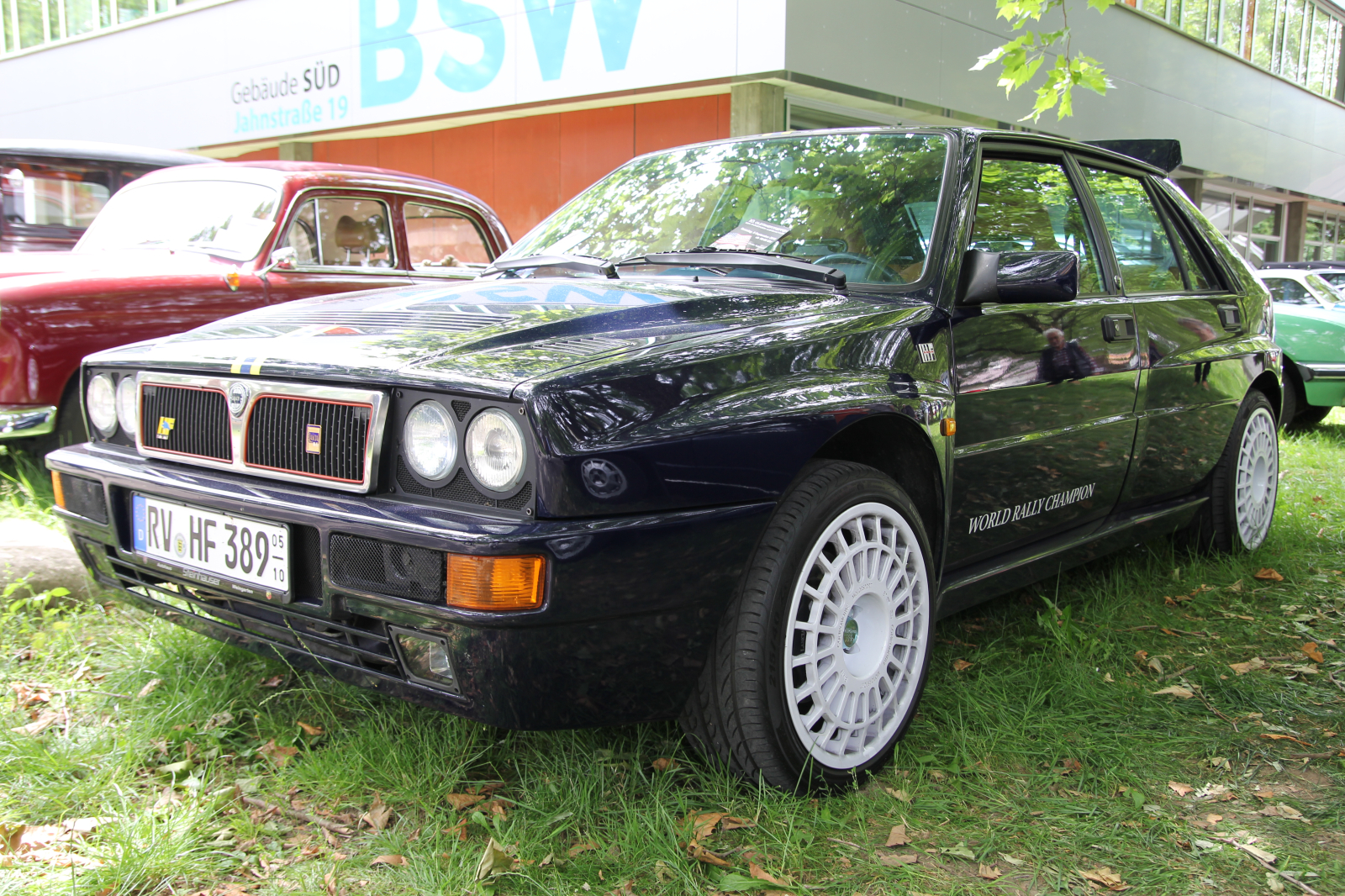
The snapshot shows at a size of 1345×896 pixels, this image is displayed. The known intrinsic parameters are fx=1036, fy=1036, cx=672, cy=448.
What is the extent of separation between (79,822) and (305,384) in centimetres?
105

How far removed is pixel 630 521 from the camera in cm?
181

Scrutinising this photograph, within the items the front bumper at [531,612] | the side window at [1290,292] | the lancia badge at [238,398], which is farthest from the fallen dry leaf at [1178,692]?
the side window at [1290,292]

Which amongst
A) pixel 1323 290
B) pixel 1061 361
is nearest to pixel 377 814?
pixel 1061 361

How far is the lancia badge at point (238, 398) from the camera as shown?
213cm

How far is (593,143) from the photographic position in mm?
12688

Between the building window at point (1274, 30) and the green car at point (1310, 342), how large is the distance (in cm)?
892

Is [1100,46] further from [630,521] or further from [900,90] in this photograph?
[630,521]

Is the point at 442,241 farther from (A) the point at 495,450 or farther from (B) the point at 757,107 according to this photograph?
(B) the point at 757,107

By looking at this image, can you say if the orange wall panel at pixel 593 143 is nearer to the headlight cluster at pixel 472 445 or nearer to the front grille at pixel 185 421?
the front grille at pixel 185 421

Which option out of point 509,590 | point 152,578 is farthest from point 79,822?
point 509,590

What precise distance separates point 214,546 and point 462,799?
0.74 meters

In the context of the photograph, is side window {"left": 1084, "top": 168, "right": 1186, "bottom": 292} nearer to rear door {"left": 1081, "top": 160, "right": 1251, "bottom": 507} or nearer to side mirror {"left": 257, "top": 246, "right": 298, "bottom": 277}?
rear door {"left": 1081, "top": 160, "right": 1251, "bottom": 507}

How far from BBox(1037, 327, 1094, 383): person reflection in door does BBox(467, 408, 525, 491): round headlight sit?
1.66 meters

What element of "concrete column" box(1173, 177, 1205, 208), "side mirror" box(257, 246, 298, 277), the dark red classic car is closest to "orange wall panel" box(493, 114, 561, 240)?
the dark red classic car
